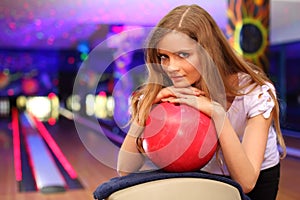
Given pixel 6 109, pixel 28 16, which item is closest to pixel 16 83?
pixel 6 109

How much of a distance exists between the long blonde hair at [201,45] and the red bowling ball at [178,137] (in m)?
0.04

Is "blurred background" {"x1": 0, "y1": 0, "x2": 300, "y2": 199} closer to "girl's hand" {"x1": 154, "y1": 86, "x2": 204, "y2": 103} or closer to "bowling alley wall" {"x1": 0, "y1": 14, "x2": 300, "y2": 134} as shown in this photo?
"bowling alley wall" {"x1": 0, "y1": 14, "x2": 300, "y2": 134}

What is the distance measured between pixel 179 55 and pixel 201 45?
0.05 m

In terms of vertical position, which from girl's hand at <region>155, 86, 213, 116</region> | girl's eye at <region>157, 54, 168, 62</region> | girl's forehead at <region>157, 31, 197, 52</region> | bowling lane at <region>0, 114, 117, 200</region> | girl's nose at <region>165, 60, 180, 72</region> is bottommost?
bowling lane at <region>0, 114, 117, 200</region>

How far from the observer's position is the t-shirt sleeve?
867 millimetres

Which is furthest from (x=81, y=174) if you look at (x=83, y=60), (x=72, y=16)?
(x=72, y=16)

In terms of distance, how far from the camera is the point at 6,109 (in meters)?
10.4

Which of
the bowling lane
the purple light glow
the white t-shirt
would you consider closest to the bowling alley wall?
the purple light glow

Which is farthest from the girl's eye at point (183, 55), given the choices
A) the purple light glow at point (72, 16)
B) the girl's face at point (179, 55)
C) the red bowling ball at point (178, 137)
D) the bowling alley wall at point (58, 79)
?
the bowling alley wall at point (58, 79)

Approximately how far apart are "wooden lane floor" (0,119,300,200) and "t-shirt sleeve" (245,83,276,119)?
7.40 ft

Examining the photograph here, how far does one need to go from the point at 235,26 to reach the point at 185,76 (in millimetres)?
3621

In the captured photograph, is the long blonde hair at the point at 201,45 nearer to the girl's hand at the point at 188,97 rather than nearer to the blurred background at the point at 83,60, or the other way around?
the girl's hand at the point at 188,97

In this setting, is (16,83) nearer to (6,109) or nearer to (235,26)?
(6,109)

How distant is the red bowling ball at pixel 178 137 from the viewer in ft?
2.38
